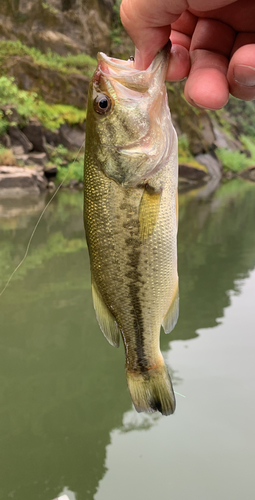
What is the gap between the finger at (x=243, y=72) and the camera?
4.57 ft

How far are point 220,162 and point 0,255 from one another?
20.1 metres

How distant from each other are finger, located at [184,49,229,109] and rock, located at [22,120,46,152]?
→ 14.3 m

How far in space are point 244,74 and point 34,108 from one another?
16.0 m

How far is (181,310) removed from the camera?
4.71m

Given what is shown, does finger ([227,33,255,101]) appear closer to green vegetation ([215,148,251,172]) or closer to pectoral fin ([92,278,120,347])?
pectoral fin ([92,278,120,347])

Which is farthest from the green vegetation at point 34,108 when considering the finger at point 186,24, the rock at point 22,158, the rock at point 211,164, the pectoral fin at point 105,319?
the pectoral fin at point 105,319

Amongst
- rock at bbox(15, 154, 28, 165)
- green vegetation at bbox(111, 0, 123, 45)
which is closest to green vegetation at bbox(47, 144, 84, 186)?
rock at bbox(15, 154, 28, 165)

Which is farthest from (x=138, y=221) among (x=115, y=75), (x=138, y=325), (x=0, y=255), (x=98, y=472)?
(x=0, y=255)

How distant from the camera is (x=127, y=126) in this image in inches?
62.3

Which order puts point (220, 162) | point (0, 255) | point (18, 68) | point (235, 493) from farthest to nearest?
point (220, 162)
point (18, 68)
point (0, 255)
point (235, 493)

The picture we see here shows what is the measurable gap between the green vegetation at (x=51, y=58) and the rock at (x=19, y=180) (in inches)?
246

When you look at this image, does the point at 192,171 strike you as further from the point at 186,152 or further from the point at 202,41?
the point at 202,41

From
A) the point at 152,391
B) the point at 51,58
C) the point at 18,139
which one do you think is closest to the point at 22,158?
the point at 18,139

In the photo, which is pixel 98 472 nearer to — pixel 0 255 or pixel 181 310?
pixel 181 310
